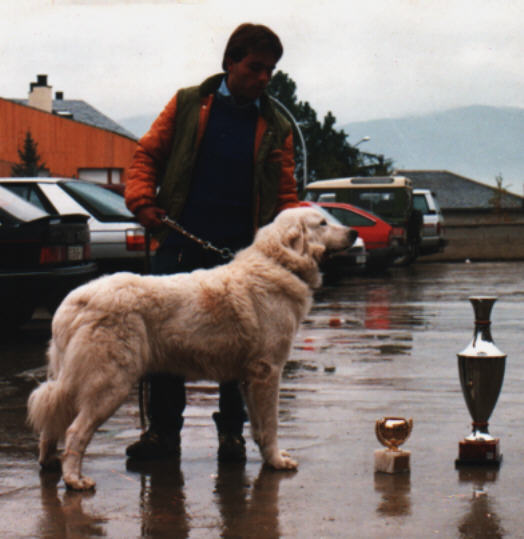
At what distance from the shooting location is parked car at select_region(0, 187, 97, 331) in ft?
36.8

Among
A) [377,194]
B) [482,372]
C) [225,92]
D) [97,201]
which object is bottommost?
[482,372]

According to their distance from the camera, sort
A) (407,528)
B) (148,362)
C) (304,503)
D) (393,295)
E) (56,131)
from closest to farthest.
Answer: (407,528) → (304,503) → (148,362) → (393,295) → (56,131)

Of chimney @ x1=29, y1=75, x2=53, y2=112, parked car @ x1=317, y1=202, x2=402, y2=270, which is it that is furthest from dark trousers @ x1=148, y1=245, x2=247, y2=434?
chimney @ x1=29, y1=75, x2=53, y2=112

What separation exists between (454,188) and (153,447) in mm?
118307

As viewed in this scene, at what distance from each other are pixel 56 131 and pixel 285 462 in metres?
51.9

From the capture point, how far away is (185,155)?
6418 millimetres

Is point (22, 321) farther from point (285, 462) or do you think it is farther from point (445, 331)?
point (285, 462)

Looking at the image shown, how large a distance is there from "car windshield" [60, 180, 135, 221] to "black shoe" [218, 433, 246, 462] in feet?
29.0

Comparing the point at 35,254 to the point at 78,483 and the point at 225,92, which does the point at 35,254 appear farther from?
the point at 78,483

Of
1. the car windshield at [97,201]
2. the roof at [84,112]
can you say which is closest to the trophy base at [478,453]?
the car windshield at [97,201]

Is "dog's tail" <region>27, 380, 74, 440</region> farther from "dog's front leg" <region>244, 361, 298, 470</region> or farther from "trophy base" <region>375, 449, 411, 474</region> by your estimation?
"trophy base" <region>375, 449, 411, 474</region>

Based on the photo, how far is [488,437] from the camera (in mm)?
6051

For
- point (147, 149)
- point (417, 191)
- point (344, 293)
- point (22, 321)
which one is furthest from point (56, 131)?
point (147, 149)

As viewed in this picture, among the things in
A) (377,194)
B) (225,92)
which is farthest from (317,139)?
(225,92)
